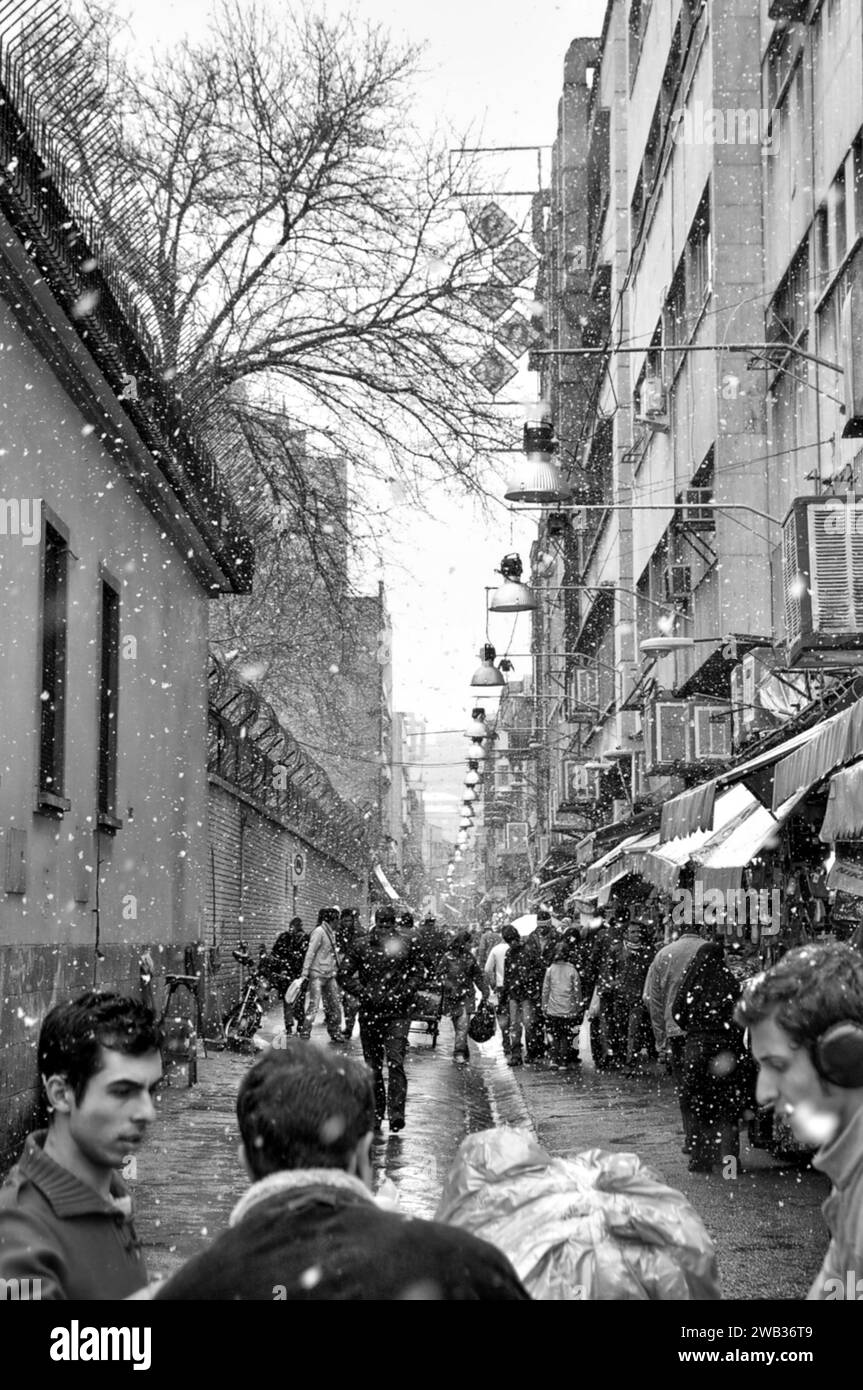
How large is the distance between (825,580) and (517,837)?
92.9 m

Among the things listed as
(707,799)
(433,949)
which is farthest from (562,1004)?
(707,799)

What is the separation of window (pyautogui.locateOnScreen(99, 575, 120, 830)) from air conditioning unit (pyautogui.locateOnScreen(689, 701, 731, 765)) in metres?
8.99

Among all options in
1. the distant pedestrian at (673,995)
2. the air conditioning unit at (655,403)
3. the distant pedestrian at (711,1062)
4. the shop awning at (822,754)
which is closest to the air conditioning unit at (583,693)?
the air conditioning unit at (655,403)

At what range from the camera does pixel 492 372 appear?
864 inches

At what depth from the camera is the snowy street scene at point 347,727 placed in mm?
3061

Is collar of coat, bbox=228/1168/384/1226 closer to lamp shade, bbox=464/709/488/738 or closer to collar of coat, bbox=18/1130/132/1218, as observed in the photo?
collar of coat, bbox=18/1130/132/1218

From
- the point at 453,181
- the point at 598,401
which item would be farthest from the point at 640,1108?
the point at 598,401

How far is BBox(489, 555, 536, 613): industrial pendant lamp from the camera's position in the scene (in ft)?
103

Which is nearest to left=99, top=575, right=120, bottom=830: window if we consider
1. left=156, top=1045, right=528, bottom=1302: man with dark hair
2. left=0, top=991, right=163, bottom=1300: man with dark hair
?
left=0, top=991, right=163, bottom=1300: man with dark hair

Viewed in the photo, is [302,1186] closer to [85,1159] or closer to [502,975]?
[85,1159]

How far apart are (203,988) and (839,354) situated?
1020 centimetres

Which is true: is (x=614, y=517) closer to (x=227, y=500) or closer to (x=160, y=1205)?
(x=227, y=500)

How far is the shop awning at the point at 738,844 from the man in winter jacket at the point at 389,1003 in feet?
7.98

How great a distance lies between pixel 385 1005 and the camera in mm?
14234
